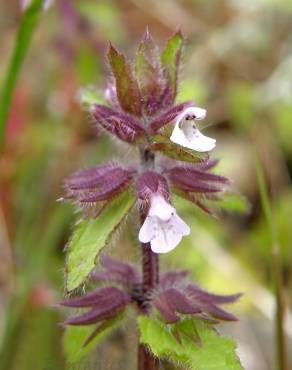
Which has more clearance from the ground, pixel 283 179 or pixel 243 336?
pixel 283 179

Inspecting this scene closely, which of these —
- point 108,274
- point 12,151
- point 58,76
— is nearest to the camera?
point 108,274

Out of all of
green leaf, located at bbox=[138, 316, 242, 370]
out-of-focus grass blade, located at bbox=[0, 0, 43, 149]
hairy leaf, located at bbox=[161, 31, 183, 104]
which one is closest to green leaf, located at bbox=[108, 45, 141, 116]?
hairy leaf, located at bbox=[161, 31, 183, 104]

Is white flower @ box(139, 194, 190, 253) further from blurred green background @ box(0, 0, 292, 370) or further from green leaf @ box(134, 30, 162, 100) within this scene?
blurred green background @ box(0, 0, 292, 370)

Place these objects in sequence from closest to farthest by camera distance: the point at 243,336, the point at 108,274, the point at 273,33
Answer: the point at 108,274 → the point at 243,336 → the point at 273,33

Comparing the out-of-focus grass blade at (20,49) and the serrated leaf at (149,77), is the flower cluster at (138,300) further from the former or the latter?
the out-of-focus grass blade at (20,49)

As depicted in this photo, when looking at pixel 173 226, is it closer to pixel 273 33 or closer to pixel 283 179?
pixel 283 179

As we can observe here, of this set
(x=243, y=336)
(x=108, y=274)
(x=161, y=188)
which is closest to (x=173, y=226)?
(x=161, y=188)

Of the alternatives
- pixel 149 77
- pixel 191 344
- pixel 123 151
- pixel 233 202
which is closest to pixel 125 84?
pixel 149 77
